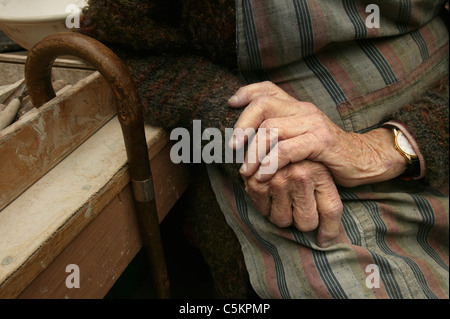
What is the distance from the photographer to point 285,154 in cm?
63

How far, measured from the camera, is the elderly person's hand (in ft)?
2.08

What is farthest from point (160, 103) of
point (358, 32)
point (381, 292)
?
point (381, 292)

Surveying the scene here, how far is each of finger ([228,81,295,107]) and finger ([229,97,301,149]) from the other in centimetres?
2

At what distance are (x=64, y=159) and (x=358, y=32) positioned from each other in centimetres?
63

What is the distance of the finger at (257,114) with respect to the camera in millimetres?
645

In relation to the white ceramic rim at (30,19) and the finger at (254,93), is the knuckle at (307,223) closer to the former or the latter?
the finger at (254,93)

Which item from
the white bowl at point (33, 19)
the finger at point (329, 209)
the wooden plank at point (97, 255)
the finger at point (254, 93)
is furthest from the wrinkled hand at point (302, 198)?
the white bowl at point (33, 19)

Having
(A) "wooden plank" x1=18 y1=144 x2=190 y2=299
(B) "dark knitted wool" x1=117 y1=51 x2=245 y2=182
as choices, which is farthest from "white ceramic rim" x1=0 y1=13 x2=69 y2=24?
(A) "wooden plank" x1=18 y1=144 x2=190 y2=299

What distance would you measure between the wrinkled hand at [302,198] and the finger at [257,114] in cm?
8

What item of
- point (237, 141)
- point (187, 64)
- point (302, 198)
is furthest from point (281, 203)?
point (187, 64)

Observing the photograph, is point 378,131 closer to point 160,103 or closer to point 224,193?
point 224,193

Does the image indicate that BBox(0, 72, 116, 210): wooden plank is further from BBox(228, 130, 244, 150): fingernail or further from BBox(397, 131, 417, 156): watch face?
BBox(397, 131, 417, 156): watch face

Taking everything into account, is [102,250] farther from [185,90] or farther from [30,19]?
[30,19]

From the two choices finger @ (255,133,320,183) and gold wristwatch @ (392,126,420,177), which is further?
gold wristwatch @ (392,126,420,177)
